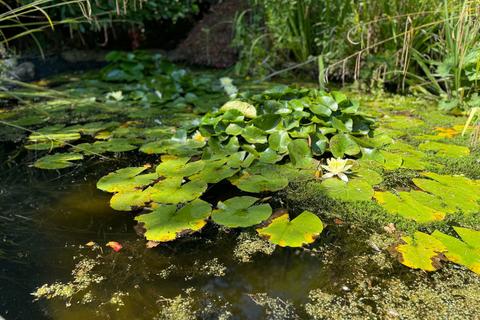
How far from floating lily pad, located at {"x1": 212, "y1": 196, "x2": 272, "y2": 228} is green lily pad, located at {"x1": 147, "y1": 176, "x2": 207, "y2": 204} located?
0.37ft

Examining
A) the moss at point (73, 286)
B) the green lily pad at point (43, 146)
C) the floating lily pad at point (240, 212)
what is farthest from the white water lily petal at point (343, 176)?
the green lily pad at point (43, 146)

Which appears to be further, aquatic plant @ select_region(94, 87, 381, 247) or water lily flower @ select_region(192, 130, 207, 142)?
water lily flower @ select_region(192, 130, 207, 142)

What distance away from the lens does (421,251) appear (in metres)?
1.25

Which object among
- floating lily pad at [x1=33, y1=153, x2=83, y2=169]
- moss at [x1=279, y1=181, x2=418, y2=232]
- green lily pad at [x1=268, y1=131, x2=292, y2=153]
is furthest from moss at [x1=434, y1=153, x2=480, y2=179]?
floating lily pad at [x1=33, y1=153, x2=83, y2=169]

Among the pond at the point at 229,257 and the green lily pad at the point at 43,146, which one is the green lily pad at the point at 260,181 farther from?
the green lily pad at the point at 43,146

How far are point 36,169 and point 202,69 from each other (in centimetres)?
289

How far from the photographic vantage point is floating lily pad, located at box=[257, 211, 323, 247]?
1.28 m

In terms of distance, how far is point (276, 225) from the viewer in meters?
1.38

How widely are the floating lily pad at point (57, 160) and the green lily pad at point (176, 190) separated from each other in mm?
569

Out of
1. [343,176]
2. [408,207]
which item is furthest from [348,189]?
[408,207]

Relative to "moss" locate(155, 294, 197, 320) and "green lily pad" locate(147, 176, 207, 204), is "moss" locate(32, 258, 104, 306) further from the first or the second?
"green lily pad" locate(147, 176, 207, 204)

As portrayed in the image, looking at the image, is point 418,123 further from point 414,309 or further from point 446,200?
point 414,309

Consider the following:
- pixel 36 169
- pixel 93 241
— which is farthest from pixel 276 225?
pixel 36 169

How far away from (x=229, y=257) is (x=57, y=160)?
1.13 metres
